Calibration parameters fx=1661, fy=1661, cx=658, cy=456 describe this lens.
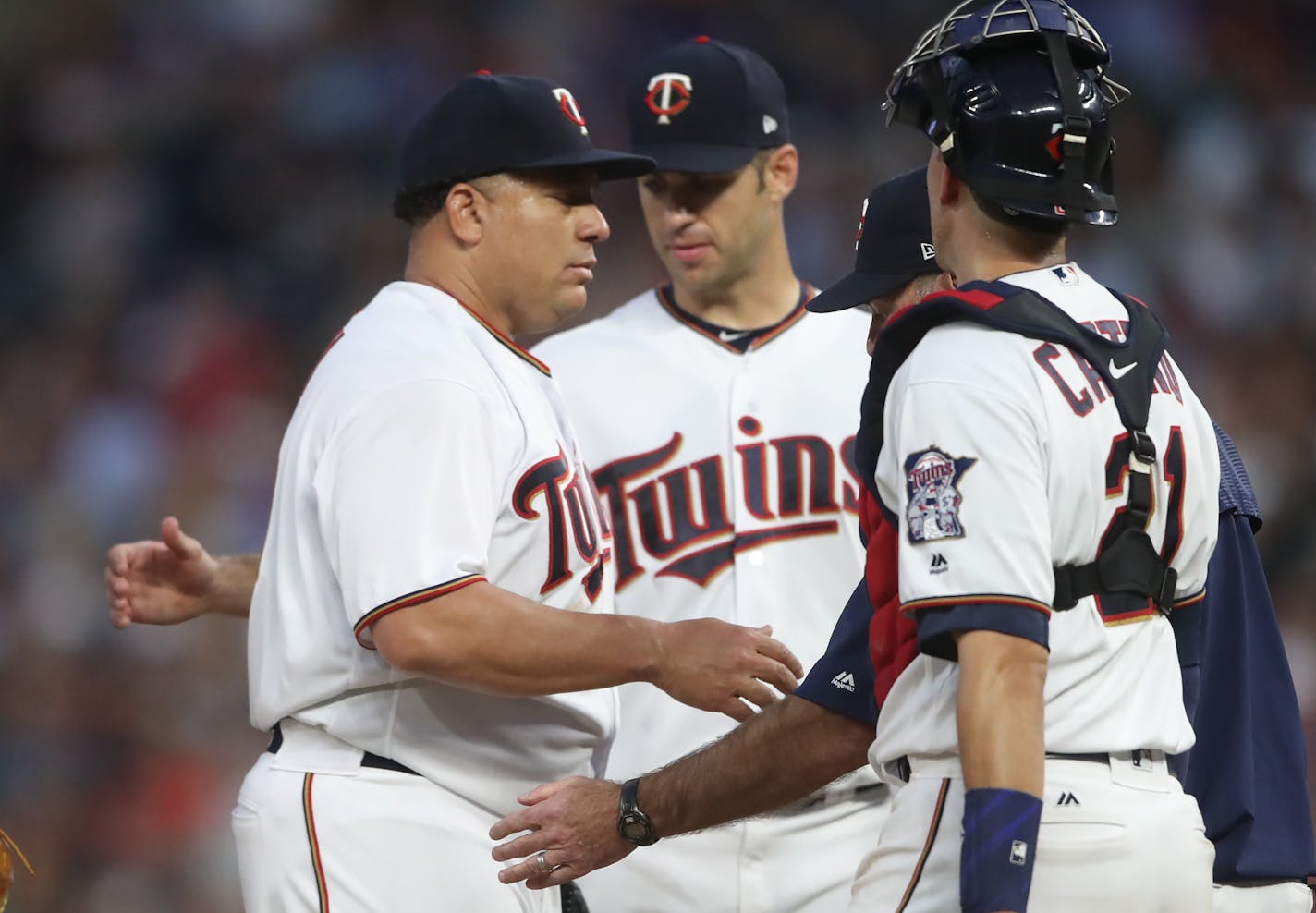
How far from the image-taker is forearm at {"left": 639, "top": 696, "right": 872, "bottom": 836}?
2.89m

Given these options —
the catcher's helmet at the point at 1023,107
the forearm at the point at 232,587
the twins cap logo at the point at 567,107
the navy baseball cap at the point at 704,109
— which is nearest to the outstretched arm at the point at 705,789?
the catcher's helmet at the point at 1023,107

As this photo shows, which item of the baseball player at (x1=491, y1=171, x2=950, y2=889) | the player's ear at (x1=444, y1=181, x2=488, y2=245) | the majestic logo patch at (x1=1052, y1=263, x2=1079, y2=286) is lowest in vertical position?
the baseball player at (x1=491, y1=171, x2=950, y2=889)

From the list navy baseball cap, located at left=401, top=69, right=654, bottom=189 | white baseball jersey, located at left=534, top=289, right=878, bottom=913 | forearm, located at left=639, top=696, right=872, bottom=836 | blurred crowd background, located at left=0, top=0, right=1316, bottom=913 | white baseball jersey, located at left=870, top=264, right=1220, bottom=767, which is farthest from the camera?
blurred crowd background, located at left=0, top=0, right=1316, bottom=913

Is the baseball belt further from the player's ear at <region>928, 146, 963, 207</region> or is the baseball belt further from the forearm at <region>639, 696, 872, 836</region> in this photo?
the player's ear at <region>928, 146, 963, 207</region>

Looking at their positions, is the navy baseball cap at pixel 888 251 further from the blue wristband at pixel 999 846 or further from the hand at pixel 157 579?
the hand at pixel 157 579

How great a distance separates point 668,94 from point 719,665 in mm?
1902

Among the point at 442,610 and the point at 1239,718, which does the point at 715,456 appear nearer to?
the point at 442,610

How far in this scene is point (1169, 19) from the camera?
9.05 m

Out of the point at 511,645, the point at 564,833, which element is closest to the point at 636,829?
the point at 564,833

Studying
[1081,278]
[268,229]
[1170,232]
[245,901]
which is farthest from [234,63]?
[1081,278]

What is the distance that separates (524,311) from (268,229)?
5.59 metres

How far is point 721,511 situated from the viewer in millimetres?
3939

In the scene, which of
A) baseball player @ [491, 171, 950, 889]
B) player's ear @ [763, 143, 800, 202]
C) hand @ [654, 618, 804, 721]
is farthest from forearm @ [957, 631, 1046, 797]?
player's ear @ [763, 143, 800, 202]

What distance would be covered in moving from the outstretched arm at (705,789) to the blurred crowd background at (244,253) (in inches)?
164
